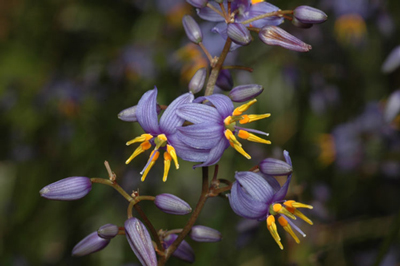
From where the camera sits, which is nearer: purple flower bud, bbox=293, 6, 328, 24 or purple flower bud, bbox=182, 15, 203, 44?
purple flower bud, bbox=293, 6, 328, 24

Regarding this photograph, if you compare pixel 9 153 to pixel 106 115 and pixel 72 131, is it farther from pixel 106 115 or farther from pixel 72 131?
pixel 106 115

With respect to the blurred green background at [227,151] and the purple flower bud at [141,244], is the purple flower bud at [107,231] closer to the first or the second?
the purple flower bud at [141,244]

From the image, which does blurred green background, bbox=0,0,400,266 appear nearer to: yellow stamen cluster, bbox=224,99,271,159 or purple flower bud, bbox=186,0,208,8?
yellow stamen cluster, bbox=224,99,271,159

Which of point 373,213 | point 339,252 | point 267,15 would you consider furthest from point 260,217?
point 373,213

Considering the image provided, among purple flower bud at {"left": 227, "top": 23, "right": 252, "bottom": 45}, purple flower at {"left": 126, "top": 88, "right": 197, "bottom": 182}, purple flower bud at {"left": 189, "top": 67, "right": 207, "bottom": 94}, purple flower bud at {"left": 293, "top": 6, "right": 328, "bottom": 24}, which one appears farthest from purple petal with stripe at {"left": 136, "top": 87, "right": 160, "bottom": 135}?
purple flower bud at {"left": 293, "top": 6, "right": 328, "bottom": 24}

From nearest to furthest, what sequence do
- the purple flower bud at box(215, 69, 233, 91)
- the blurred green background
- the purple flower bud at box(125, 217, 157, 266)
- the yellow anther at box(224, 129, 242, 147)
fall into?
the purple flower bud at box(125, 217, 157, 266) < the yellow anther at box(224, 129, 242, 147) < the purple flower bud at box(215, 69, 233, 91) < the blurred green background
